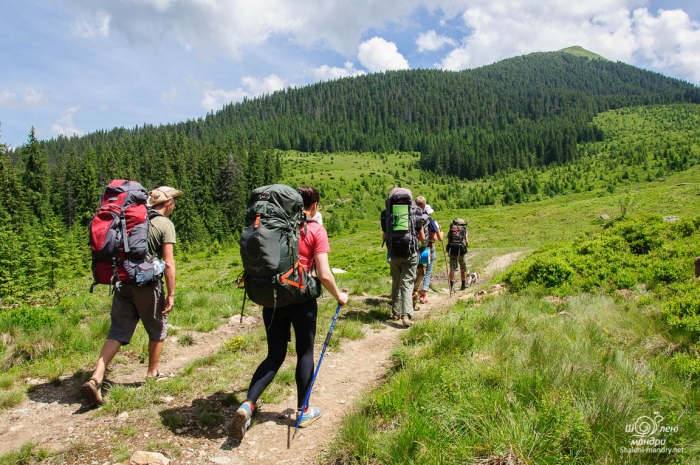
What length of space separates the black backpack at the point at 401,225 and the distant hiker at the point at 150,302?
13.7 ft

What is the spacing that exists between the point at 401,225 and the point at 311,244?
148 inches

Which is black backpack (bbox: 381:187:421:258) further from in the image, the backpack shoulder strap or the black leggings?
the backpack shoulder strap

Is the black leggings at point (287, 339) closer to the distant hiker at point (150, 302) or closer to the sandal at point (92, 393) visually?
the distant hiker at point (150, 302)

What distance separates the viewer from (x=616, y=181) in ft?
313

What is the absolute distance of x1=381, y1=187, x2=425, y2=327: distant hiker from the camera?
24.6ft

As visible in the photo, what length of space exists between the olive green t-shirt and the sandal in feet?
Answer: 5.08

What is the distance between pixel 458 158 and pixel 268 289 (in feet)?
517

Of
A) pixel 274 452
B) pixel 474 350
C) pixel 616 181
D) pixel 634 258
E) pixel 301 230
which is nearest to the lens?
pixel 274 452

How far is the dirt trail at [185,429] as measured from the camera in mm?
3527

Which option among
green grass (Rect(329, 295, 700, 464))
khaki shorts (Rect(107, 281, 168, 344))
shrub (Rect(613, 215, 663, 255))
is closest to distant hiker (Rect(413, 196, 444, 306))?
green grass (Rect(329, 295, 700, 464))

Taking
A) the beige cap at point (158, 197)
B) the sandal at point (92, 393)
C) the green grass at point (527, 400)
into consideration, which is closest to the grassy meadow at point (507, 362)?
the green grass at point (527, 400)

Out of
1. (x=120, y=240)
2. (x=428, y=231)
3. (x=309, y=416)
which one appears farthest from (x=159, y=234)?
(x=428, y=231)

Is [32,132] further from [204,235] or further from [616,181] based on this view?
[616,181]

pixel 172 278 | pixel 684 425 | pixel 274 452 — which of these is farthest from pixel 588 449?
pixel 172 278
